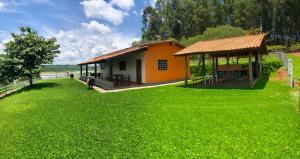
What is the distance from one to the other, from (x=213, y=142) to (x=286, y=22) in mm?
48396

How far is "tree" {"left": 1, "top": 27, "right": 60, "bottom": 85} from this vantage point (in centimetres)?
2053

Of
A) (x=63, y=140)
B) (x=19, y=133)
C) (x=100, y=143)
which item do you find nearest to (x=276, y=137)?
(x=100, y=143)

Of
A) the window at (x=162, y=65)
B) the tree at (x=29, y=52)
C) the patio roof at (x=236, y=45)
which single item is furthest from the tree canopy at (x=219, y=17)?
the tree at (x=29, y=52)

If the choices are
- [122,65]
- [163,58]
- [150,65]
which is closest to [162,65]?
[163,58]

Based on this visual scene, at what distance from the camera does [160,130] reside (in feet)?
21.5

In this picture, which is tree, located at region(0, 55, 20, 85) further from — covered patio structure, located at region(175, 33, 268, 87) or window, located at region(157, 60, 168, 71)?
covered patio structure, located at region(175, 33, 268, 87)

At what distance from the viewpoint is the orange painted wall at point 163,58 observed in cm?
1900

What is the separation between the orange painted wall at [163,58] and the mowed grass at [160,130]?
8.90m

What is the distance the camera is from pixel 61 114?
29.9 ft

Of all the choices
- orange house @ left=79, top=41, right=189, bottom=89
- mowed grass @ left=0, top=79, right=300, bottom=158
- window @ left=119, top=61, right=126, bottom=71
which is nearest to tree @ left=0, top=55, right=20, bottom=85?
orange house @ left=79, top=41, right=189, bottom=89

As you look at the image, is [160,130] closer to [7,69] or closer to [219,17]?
[7,69]

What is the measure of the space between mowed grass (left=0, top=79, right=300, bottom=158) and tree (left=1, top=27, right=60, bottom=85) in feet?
39.0

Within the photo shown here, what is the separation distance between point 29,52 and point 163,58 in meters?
12.0

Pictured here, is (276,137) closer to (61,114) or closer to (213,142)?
(213,142)
